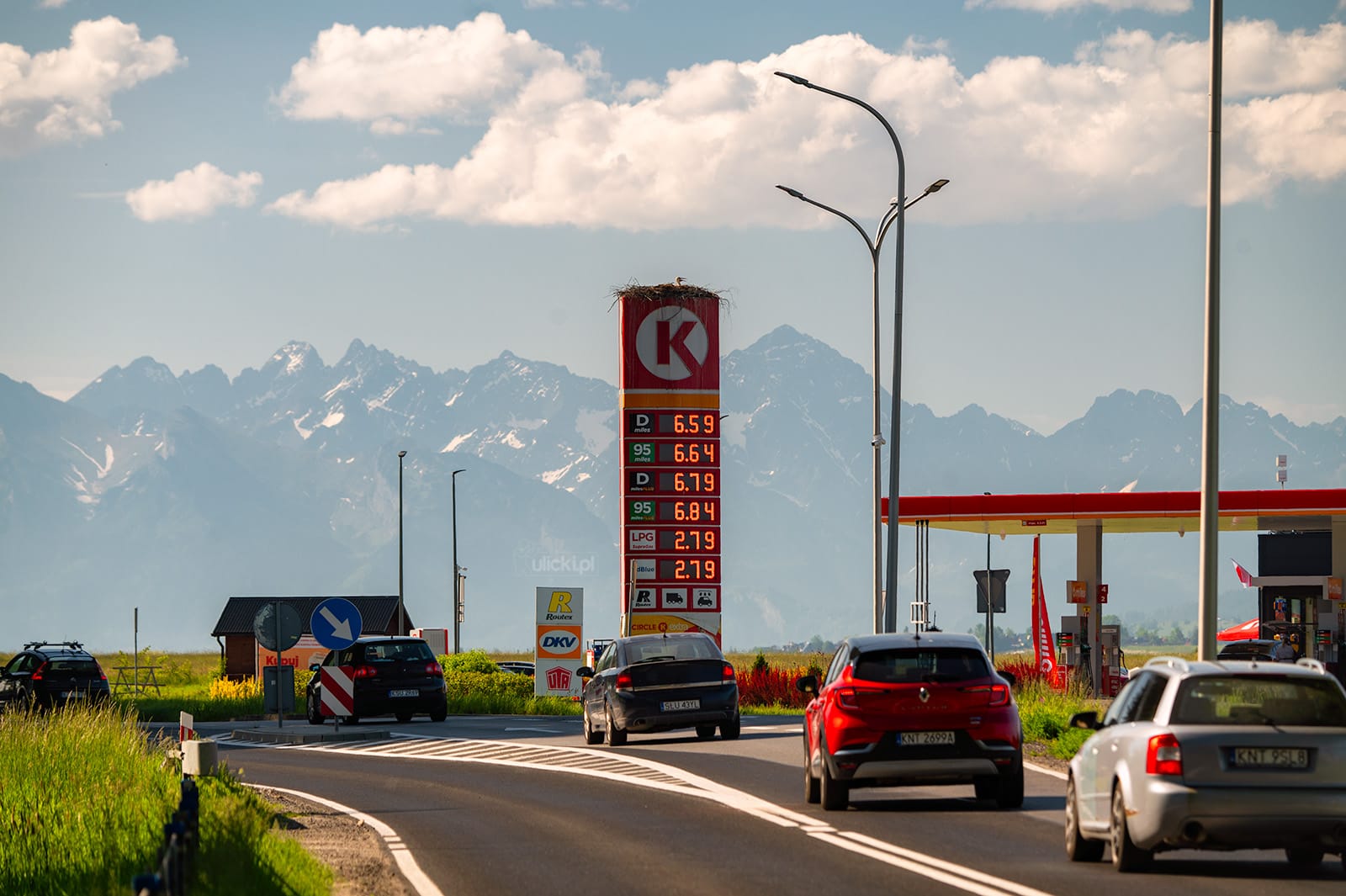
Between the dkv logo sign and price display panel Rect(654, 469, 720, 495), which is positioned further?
the dkv logo sign

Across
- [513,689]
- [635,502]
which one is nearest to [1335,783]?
[635,502]

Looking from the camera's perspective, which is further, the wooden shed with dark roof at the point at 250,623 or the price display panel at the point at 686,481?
the wooden shed with dark roof at the point at 250,623

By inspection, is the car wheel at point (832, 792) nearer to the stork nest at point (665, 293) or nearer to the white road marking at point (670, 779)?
the white road marking at point (670, 779)

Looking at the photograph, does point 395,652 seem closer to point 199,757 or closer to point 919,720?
point 199,757

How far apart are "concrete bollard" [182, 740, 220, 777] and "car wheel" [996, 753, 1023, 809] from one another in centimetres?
714

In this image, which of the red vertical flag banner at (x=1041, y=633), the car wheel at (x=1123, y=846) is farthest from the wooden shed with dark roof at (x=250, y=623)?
the car wheel at (x=1123, y=846)

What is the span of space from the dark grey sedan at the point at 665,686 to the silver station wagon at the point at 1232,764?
1535 centimetres

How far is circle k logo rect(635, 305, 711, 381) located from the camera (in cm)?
4519

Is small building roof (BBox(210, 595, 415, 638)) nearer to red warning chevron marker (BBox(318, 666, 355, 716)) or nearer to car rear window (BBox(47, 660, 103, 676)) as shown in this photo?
car rear window (BBox(47, 660, 103, 676))

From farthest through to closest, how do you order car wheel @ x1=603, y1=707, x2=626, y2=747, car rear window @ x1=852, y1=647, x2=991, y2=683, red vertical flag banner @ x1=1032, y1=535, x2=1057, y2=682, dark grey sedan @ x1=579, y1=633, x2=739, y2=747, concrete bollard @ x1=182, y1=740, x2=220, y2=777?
red vertical flag banner @ x1=1032, y1=535, x2=1057, y2=682, car wheel @ x1=603, y1=707, x2=626, y2=747, dark grey sedan @ x1=579, y1=633, x2=739, y2=747, concrete bollard @ x1=182, y1=740, x2=220, y2=777, car rear window @ x1=852, y1=647, x2=991, y2=683

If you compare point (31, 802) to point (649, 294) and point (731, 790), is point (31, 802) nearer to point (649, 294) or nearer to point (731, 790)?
point (731, 790)

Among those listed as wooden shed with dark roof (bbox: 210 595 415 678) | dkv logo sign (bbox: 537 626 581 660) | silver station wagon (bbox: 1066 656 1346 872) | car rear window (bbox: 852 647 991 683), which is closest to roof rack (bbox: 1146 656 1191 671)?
silver station wagon (bbox: 1066 656 1346 872)

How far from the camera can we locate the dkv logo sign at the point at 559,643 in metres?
46.8

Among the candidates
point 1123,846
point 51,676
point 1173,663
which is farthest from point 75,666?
point 1173,663
